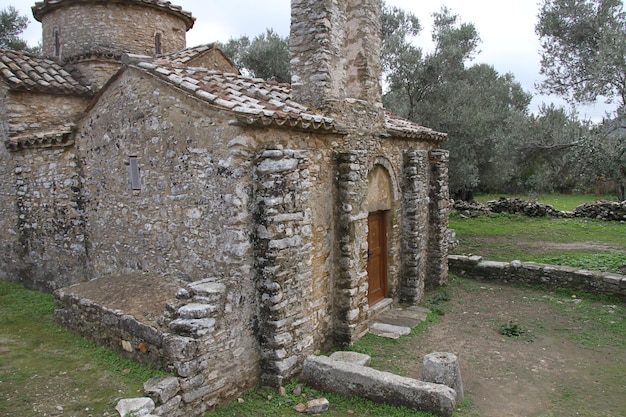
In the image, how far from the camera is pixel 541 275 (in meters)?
10.8

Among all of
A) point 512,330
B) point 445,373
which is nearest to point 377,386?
point 445,373

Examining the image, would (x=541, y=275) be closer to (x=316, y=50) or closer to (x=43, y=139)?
(x=316, y=50)

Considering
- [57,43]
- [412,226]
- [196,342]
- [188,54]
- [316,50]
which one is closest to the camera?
[196,342]

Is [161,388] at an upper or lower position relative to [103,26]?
lower

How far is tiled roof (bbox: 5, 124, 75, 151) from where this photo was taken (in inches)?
338

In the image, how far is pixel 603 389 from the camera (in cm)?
623

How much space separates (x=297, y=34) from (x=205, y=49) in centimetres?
374

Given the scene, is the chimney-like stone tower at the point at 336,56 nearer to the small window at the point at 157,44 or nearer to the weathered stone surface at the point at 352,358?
the weathered stone surface at the point at 352,358

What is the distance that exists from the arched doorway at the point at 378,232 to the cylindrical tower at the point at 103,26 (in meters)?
7.62

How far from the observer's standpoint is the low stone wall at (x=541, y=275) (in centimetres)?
986

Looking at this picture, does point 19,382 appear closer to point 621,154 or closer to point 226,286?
point 226,286

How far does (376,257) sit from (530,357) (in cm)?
339

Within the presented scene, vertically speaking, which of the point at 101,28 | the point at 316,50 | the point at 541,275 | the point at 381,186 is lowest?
the point at 541,275

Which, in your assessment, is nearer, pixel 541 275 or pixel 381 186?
pixel 381 186
